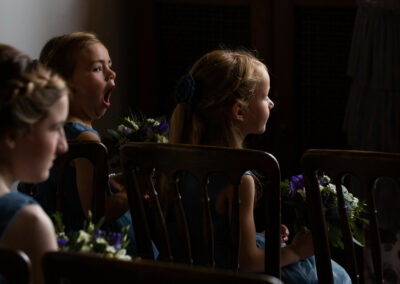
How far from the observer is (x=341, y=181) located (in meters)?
1.78

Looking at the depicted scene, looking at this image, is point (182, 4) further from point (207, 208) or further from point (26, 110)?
point (26, 110)

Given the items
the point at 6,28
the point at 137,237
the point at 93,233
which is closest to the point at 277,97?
the point at 6,28

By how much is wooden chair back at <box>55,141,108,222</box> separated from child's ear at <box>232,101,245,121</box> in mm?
493

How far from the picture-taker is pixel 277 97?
3986 mm

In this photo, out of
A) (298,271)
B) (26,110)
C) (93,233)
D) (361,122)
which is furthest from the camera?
(361,122)

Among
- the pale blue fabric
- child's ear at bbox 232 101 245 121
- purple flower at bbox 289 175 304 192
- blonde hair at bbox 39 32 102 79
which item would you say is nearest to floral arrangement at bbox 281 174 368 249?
purple flower at bbox 289 175 304 192

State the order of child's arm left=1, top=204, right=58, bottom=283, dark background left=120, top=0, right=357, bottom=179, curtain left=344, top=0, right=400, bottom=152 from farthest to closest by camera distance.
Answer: dark background left=120, top=0, right=357, bottom=179
curtain left=344, top=0, right=400, bottom=152
child's arm left=1, top=204, right=58, bottom=283

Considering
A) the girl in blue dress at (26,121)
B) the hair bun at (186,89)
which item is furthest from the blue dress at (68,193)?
the girl in blue dress at (26,121)

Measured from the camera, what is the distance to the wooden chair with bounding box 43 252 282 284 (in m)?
1.00

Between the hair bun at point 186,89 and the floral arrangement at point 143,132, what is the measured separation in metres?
0.23

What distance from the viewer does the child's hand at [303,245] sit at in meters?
2.21

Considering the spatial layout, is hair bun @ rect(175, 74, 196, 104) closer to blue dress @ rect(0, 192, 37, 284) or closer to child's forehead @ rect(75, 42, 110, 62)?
child's forehead @ rect(75, 42, 110, 62)

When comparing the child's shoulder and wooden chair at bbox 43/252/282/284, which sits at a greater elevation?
wooden chair at bbox 43/252/282/284

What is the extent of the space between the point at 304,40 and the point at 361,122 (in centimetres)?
54
